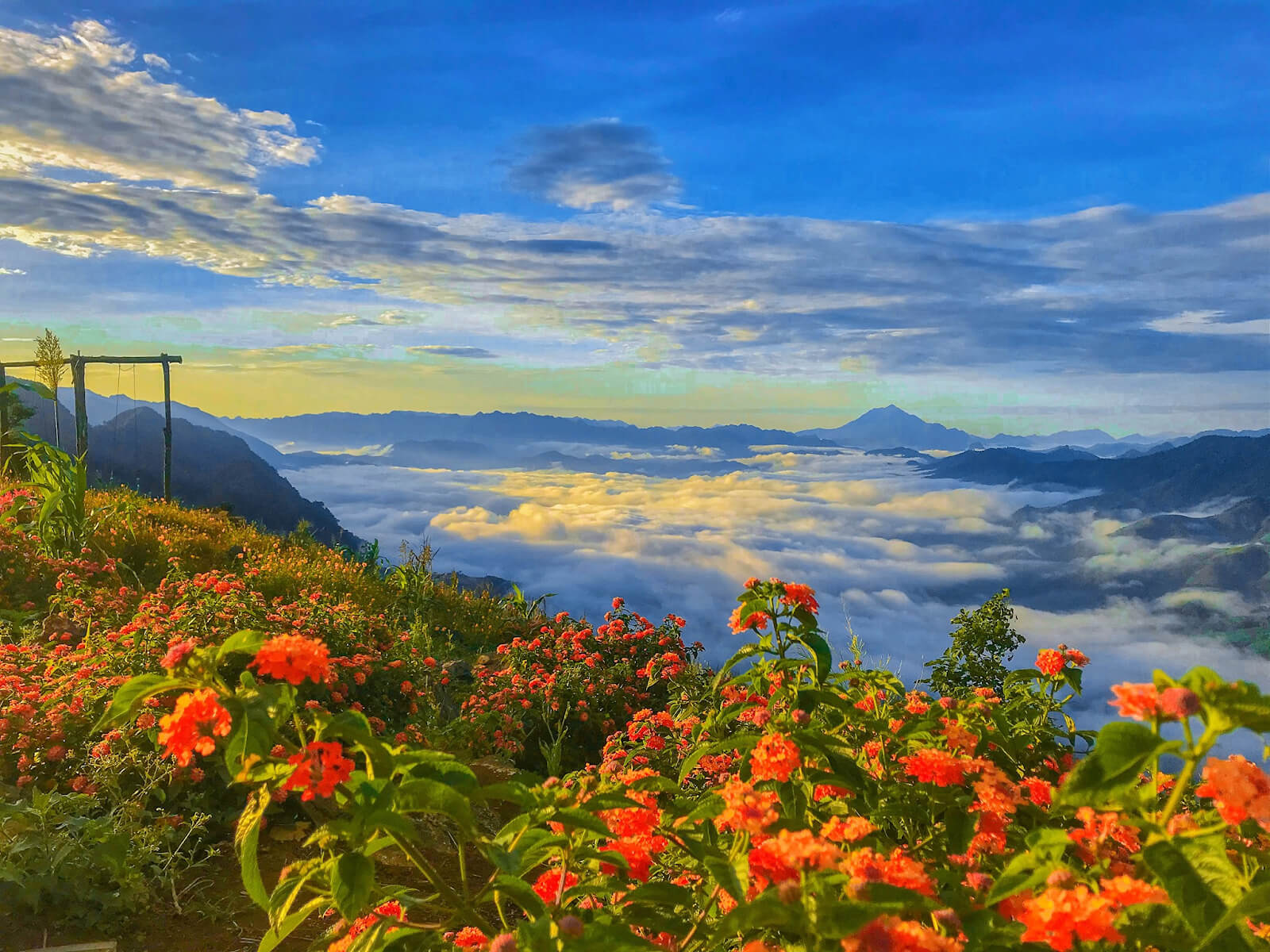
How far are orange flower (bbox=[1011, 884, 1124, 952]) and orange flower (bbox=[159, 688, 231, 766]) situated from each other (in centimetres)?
130

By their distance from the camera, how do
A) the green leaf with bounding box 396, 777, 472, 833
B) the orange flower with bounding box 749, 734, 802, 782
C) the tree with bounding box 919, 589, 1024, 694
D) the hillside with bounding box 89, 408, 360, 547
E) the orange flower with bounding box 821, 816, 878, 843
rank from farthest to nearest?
1. the hillside with bounding box 89, 408, 360, 547
2. the tree with bounding box 919, 589, 1024, 694
3. the orange flower with bounding box 749, 734, 802, 782
4. the orange flower with bounding box 821, 816, 878, 843
5. the green leaf with bounding box 396, 777, 472, 833

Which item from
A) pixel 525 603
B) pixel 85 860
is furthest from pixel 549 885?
pixel 525 603

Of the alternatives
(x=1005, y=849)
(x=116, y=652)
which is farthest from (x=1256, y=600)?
(x=116, y=652)

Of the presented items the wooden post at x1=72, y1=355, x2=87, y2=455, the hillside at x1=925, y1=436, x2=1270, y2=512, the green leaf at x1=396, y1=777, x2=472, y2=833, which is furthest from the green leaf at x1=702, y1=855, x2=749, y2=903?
the hillside at x1=925, y1=436, x2=1270, y2=512

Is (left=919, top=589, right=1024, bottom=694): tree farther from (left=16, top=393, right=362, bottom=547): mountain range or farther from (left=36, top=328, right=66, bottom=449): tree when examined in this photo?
(left=16, top=393, right=362, bottom=547): mountain range

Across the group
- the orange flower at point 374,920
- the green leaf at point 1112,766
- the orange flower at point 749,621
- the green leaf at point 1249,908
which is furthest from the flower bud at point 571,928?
the orange flower at point 749,621

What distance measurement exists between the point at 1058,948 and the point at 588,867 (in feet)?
3.84

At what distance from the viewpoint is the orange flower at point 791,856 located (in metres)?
1.29

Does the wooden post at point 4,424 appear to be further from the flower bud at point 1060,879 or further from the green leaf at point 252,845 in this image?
the flower bud at point 1060,879

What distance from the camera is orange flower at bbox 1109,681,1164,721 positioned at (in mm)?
1367

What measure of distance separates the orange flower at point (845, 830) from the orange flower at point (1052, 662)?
1609 millimetres

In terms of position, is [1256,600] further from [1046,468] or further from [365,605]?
[1046,468]

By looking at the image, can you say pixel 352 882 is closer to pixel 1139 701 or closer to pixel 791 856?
pixel 791 856

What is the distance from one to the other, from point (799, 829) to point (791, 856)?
52 cm
